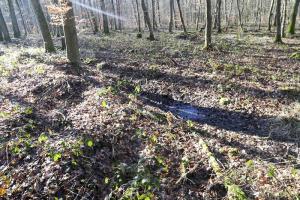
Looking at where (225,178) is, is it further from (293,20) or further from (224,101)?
(293,20)

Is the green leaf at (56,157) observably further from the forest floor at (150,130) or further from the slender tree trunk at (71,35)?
the slender tree trunk at (71,35)

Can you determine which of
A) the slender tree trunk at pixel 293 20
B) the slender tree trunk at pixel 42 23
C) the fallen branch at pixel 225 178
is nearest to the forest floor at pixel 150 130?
the fallen branch at pixel 225 178

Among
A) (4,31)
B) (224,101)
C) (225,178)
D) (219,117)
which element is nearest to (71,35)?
(224,101)

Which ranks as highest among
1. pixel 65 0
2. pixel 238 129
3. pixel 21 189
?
pixel 65 0

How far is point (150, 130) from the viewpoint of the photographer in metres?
8.20

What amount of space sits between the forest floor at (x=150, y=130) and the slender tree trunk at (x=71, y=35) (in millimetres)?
804

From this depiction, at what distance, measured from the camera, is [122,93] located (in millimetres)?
11031

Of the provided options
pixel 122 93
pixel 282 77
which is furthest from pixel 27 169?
pixel 282 77

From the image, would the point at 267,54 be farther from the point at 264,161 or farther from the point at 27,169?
the point at 27,169

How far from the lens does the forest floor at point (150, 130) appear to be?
574cm

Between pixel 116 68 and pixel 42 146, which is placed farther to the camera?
pixel 116 68

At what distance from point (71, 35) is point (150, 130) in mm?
7654

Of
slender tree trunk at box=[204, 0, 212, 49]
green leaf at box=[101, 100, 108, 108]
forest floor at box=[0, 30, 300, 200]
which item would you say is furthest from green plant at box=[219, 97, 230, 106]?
slender tree trunk at box=[204, 0, 212, 49]

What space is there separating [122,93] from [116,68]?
3.89 metres
